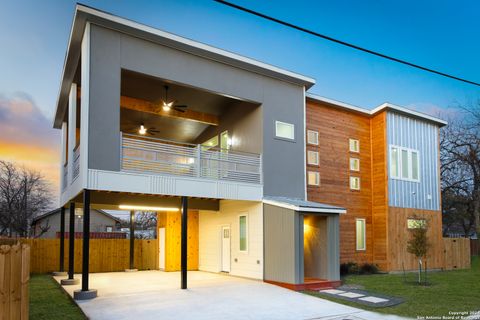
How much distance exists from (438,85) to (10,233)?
4708 cm

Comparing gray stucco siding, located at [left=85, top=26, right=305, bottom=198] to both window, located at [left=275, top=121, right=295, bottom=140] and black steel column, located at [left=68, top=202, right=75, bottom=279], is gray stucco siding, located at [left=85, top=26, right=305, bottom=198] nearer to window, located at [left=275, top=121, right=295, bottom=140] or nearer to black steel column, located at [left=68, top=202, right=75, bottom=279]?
window, located at [left=275, top=121, right=295, bottom=140]

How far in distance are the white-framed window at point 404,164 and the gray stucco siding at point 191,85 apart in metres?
5.23

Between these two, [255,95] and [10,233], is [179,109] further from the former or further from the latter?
[10,233]

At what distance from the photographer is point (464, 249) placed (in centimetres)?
2044

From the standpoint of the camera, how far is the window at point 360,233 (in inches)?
694

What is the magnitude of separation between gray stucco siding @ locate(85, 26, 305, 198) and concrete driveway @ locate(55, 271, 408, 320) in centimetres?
355

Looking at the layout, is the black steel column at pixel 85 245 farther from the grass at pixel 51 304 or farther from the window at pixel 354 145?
the window at pixel 354 145

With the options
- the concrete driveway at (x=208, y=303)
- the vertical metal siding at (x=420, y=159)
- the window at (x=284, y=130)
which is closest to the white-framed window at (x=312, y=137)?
the window at (x=284, y=130)

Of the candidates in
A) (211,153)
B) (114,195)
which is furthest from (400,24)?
(114,195)

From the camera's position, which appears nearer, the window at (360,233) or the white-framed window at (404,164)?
the window at (360,233)

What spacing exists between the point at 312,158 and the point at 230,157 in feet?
12.9

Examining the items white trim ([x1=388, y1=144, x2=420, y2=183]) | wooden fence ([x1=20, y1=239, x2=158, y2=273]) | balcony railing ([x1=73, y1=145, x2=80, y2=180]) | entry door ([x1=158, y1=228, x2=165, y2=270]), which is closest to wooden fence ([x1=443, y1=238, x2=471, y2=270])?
white trim ([x1=388, y1=144, x2=420, y2=183])

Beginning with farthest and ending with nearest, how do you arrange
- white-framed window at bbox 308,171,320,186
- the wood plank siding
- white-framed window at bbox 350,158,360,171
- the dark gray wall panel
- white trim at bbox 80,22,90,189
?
white-framed window at bbox 350,158,360,171, the wood plank siding, white-framed window at bbox 308,171,320,186, the dark gray wall panel, white trim at bbox 80,22,90,189

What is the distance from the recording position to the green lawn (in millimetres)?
9453
